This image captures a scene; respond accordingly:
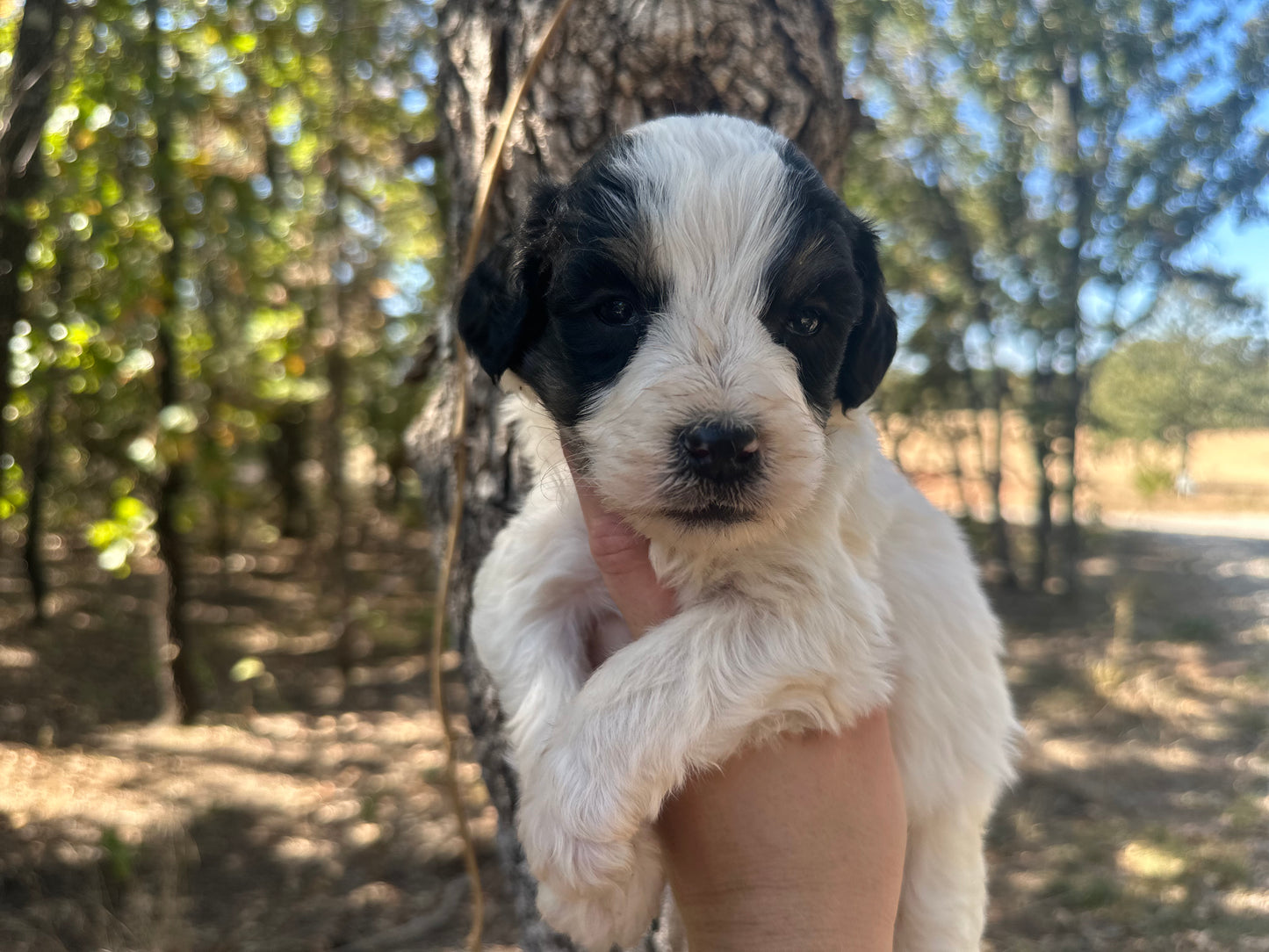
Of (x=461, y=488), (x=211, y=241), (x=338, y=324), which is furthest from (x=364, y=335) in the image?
(x=461, y=488)

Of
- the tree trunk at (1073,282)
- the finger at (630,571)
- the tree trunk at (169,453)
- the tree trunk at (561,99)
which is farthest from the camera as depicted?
the tree trunk at (1073,282)

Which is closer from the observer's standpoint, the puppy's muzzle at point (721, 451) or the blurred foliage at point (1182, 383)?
the puppy's muzzle at point (721, 451)

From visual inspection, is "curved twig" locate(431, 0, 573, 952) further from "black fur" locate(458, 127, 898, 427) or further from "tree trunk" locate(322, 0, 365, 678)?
"tree trunk" locate(322, 0, 365, 678)

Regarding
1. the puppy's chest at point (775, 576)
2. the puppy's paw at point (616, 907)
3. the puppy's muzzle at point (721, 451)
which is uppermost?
the puppy's muzzle at point (721, 451)

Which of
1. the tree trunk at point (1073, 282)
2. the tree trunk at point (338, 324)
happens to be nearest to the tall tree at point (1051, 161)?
the tree trunk at point (1073, 282)

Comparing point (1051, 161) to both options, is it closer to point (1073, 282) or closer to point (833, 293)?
point (1073, 282)

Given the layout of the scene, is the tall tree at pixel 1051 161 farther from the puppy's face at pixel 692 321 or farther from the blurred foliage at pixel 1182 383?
the puppy's face at pixel 692 321

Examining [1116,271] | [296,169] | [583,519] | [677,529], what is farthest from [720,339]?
[1116,271]

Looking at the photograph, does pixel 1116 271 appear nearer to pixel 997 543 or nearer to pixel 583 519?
pixel 997 543
